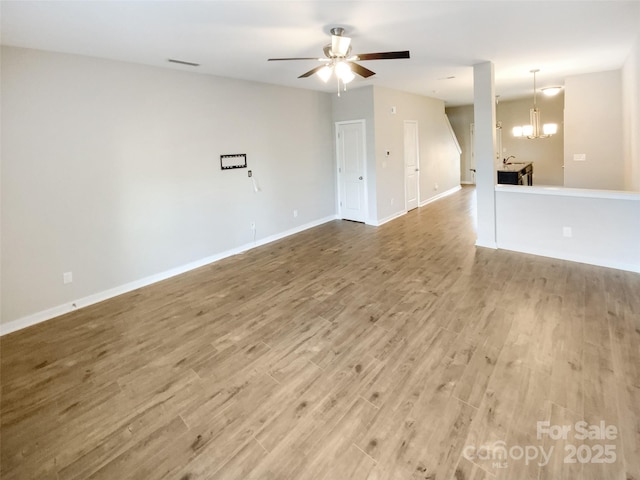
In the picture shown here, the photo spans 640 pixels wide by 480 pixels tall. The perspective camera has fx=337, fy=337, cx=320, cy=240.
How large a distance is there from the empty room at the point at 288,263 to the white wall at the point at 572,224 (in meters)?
0.03

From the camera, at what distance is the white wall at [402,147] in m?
6.79

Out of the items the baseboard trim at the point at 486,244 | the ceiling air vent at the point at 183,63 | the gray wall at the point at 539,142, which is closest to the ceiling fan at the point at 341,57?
the ceiling air vent at the point at 183,63

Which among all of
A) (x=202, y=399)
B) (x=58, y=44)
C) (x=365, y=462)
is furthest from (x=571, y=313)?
(x=58, y=44)

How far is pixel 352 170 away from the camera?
279 inches

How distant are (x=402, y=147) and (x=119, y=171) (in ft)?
18.5

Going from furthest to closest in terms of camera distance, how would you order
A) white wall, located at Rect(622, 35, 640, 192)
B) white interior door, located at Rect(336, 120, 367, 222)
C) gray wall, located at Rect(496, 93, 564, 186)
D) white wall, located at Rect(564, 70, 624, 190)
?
gray wall, located at Rect(496, 93, 564, 186) → white interior door, located at Rect(336, 120, 367, 222) → white wall, located at Rect(564, 70, 624, 190) → white wall, located at Rect(622, 35, 640, 192)

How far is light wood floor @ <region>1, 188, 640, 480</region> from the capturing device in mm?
1827

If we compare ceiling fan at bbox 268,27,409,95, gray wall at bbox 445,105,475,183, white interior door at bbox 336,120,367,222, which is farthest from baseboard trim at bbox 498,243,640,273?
gray wall at bbox 445,105,475,183

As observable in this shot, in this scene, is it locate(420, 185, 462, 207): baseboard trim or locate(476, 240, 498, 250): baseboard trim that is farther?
locate(420, 185, 462, 207): baseboard trim

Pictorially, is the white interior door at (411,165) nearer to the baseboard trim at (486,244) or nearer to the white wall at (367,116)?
the white wall at (367,116)

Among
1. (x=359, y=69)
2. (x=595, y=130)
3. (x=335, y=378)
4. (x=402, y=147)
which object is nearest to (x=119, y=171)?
(x=359, y=69)

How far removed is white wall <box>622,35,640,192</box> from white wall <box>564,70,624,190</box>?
0.86ft

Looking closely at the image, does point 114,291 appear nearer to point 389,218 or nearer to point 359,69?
point 359,69

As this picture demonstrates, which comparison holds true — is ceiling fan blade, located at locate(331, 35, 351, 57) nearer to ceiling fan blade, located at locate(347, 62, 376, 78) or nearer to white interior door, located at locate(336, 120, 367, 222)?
ceiling fan blade, located at locate(347, 62, 376, 78)
